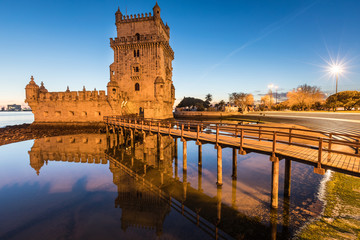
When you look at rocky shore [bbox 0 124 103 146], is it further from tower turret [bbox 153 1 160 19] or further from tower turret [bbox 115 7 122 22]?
tower turret [bbox 153 1 160 19]

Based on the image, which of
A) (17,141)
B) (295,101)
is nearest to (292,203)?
(17,141)

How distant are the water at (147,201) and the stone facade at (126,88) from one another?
18602 millimetres

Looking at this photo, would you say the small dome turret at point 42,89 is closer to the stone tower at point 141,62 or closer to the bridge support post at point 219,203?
the stone tower at point 141,62

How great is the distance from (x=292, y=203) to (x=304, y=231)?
2.27 m

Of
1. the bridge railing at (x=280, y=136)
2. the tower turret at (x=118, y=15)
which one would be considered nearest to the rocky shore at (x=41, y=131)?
the bridge railing at (x=280, y=136)

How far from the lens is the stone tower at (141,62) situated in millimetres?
35344

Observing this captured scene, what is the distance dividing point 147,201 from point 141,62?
106ft

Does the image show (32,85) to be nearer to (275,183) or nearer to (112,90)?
(112,90)

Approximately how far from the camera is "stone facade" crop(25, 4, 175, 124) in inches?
1326

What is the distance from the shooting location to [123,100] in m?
34.8

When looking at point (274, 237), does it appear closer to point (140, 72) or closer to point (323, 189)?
point (323, 189)

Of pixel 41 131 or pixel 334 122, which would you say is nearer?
pixel 334 122

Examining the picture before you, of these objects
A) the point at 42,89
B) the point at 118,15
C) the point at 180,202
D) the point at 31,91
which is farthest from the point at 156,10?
the point at 180,202

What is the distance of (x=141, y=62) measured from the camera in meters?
36.0
